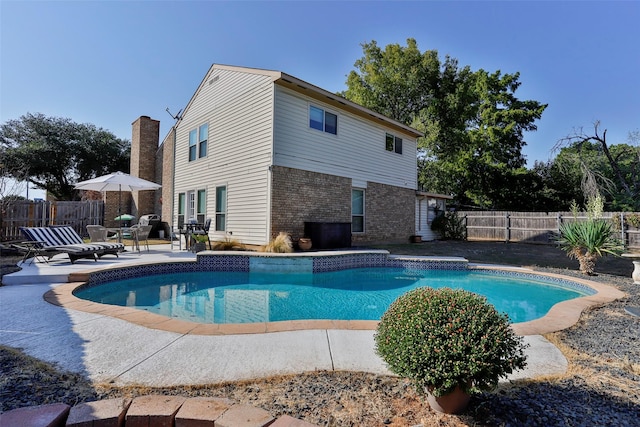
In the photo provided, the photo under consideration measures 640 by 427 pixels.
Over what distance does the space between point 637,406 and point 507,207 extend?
24410 millimetres

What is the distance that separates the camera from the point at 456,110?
23.4 m

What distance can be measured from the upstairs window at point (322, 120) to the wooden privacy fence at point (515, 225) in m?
10.6

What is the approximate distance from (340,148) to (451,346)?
424 inches

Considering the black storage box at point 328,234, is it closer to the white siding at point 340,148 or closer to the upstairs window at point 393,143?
the white siding at point 340,148

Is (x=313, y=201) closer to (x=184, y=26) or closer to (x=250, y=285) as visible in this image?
(x=250, y=285)

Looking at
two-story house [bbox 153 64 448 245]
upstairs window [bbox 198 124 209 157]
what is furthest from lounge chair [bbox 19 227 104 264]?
upstairs window [bbox 198 124 209 157]

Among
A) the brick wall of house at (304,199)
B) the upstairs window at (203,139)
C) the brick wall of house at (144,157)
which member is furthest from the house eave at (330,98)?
the brick wall of house at (144,157)

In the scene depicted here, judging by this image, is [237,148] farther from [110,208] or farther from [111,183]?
[110,208]

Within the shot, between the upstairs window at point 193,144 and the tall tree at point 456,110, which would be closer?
the upstairs window at point 193,144

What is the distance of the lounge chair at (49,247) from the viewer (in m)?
7.12

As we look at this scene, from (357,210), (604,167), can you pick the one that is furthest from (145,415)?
(604,167)

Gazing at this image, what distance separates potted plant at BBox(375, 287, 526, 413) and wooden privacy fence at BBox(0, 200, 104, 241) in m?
15.3

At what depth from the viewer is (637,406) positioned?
6.54ft

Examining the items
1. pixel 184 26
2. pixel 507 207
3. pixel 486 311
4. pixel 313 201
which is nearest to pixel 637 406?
pixel 486 311
